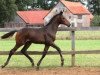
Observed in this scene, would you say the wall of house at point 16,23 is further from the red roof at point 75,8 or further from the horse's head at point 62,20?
the horse's head at point 62,20

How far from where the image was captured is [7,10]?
82562 millimetres

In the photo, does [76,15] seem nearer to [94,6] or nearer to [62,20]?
[94,6]

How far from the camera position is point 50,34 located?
12.5 meters

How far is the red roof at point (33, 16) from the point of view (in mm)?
94188

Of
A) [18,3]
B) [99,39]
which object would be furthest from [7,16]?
[99,39]

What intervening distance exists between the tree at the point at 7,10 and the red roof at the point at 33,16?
330 inches

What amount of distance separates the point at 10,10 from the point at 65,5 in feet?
62.3

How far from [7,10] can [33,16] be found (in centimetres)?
1482

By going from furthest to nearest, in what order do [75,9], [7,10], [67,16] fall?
[75,9], [67,16], [7,10]

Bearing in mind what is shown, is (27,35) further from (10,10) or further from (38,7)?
(38,7)

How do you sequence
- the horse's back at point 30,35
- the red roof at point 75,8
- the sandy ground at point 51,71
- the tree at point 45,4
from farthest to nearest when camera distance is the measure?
1. the tree at point 45,4
2. the red roof at point 75,8
3. the horse's back at point 30,35
4. the sandy ground at point 51,71

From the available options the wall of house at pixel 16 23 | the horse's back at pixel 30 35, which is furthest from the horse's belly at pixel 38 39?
the wall of house at pixel 16 23

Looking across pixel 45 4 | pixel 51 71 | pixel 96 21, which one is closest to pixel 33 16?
pixel 96 21

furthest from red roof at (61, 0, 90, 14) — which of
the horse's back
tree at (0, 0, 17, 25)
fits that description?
the horse's back
